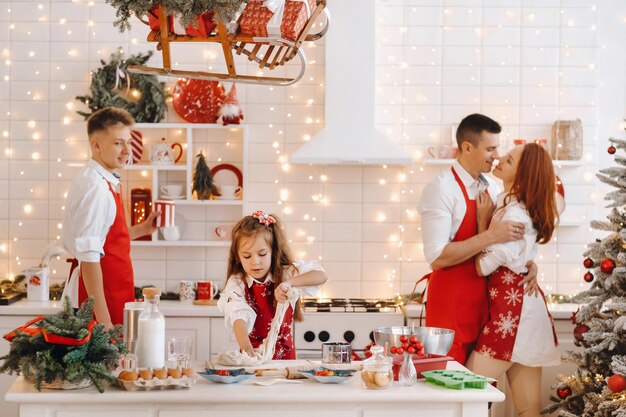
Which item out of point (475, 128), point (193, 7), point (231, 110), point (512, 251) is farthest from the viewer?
point (231, 110)

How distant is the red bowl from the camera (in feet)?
10.1

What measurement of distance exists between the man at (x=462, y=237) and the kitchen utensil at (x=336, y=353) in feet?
3.53

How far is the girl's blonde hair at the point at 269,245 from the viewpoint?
363 centimetres

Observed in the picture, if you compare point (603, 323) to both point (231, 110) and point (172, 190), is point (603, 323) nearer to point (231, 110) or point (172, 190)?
point (231, 110)

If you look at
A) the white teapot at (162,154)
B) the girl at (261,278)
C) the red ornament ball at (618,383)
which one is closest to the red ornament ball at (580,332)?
the red ornament ball at (618,383)

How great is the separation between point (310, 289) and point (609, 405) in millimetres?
1348

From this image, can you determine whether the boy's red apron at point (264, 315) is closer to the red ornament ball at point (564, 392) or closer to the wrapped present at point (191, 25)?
the wrapped present at point (191, 25)

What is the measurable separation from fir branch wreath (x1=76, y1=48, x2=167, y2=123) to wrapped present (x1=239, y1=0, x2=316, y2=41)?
8.16 ft

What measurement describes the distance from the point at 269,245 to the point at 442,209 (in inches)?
40.2

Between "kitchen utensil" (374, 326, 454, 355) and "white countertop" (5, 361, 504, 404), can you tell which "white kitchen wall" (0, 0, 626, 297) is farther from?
"white countertop" (5, 361, 504, 404)

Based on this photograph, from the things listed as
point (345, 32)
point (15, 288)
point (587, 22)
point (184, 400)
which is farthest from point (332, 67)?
point (184, 400)

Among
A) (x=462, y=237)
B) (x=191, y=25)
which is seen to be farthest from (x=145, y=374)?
(x=462, y=237)

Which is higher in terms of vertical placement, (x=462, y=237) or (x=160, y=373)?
(x=462, y=237)

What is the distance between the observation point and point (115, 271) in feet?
13.8
